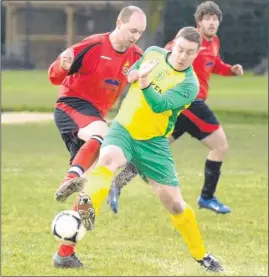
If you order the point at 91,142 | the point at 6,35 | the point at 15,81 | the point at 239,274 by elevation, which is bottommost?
the point at 15,81

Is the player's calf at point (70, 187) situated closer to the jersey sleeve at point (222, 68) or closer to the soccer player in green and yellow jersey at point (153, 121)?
the soccer player in green and yellow jersey at point (153, 121)

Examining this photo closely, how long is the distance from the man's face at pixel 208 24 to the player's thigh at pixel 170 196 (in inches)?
100

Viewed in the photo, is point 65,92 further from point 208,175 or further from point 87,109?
point 208,175

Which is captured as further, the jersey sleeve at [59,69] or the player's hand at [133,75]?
the jersey sleeve at [59,69]

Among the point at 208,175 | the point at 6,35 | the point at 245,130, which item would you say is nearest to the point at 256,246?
the point at 208,175

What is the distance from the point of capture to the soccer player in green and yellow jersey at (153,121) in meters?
6.21

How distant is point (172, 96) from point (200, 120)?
3.19 metres

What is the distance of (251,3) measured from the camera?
24922mm

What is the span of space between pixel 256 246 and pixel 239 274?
132cm

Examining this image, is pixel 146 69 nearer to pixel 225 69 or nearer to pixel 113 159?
pixel 113 159

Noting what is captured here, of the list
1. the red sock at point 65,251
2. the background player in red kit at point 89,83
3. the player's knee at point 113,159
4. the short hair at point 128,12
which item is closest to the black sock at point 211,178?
the background player in red kit at point 89,83

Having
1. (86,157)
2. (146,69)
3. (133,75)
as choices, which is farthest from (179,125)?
(146,69)

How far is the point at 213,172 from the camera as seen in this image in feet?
32.4

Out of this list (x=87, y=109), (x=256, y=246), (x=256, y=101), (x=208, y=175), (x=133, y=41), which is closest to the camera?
(x=133, y=41)
